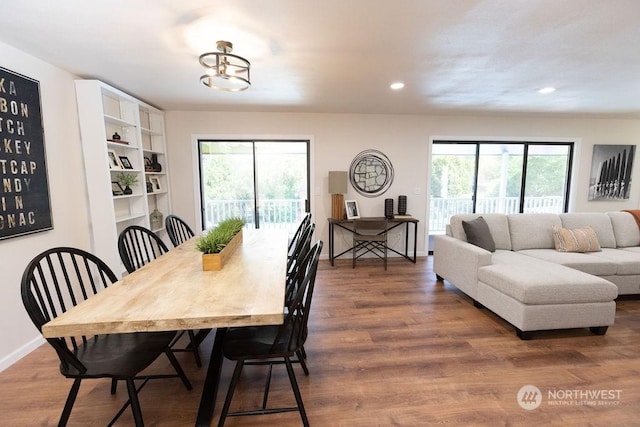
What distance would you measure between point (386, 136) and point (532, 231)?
245 centimetres

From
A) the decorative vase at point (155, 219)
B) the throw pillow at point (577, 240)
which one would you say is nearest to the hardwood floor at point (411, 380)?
the throw pillow at point (577, 240)

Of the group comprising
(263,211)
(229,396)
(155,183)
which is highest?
(155,183)

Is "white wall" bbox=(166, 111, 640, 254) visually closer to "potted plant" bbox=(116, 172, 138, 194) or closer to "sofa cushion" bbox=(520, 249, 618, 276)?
"potted plant" bbox=(116, 172, 138, 194)

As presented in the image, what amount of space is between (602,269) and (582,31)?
244 cm

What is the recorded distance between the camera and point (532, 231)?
3637mm

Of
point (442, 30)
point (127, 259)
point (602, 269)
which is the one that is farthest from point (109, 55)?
point (602, 269)

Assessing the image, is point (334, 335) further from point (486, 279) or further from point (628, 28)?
point (628, 28)

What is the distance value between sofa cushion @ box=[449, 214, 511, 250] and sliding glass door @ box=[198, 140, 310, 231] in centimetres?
224

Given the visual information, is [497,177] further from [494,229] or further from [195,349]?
[195,349]

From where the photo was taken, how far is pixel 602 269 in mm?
3053

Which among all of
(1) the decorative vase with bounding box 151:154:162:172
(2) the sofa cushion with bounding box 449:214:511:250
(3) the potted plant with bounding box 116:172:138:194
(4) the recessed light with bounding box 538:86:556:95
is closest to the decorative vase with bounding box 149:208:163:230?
(1) the decorative vase with bounding box 151:154:162:172

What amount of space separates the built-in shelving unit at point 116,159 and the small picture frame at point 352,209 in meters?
2.76

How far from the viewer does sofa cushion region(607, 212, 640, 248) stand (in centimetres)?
369

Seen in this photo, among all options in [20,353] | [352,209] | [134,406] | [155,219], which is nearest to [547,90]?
[352,209]
